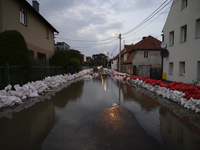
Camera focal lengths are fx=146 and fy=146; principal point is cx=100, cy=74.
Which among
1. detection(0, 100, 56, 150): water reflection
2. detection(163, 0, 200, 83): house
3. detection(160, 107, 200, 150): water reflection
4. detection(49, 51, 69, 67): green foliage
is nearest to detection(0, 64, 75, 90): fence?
detection(0, 100, 56, 150): water reflection

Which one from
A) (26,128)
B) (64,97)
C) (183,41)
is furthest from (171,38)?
(26,128)

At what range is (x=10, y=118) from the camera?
14.8 feet

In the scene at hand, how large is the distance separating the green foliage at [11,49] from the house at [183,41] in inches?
474

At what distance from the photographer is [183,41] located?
43.5 feet

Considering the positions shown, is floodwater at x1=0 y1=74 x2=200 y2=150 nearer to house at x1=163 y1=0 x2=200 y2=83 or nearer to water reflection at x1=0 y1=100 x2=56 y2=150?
water reflection at x1=0 y1=100 x2=56 y2=150

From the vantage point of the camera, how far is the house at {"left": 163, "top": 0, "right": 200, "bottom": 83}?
37.4 feet

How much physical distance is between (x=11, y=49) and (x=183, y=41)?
13643mm

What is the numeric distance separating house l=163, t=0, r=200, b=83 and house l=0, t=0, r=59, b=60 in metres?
13.7

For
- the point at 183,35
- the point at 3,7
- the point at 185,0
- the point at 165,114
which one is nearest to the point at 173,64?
the point at 183,35

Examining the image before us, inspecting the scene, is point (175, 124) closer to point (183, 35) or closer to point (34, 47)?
point (183, 35)

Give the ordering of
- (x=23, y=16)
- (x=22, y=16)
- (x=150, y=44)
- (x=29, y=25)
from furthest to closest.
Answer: (x=150, y=44) < (x=29, y=25) < (x=23, y=16) < (x=22, y=16)

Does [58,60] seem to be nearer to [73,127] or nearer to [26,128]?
[26,128]

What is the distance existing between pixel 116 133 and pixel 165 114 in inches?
94.4

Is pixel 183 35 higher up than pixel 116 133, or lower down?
higher up
